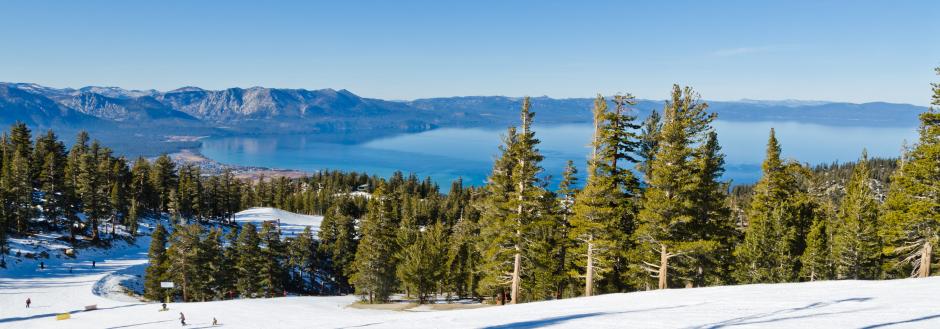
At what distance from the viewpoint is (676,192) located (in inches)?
949

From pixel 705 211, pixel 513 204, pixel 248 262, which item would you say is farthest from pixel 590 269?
pixel 248 262

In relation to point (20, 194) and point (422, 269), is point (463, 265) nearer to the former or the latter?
point (422, 269)

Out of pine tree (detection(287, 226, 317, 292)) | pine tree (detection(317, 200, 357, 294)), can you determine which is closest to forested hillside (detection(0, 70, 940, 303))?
pine tree (detection(317, 200, 357, 294))

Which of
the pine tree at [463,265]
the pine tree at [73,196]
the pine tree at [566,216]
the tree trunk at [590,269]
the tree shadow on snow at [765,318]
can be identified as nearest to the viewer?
the tree shadow on snow at [765,318]

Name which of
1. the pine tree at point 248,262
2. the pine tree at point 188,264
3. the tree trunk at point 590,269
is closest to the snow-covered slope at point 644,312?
the tree trunk at point 590,269

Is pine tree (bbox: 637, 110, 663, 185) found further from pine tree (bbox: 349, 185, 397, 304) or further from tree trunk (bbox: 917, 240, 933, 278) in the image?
pine tree (bbox: 349, 185, 397, 304)

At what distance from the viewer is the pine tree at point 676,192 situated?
78.2 ft

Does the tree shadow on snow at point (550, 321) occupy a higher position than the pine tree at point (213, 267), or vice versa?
the tree shadow on snow at point (550, 321)

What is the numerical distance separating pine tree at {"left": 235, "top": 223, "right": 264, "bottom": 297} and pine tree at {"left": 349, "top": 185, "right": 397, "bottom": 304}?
1761 centimetres

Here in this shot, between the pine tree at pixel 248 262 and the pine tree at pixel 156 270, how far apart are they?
7.36 meters

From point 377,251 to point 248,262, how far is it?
20.6m

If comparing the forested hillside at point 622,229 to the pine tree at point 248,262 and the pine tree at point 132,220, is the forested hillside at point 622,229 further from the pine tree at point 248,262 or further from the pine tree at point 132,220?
the pine tree at point 132,220

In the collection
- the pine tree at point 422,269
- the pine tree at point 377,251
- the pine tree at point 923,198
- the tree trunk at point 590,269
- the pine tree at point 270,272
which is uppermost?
the pine tree at point 923,198

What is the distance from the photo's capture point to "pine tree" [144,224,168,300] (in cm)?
4916
